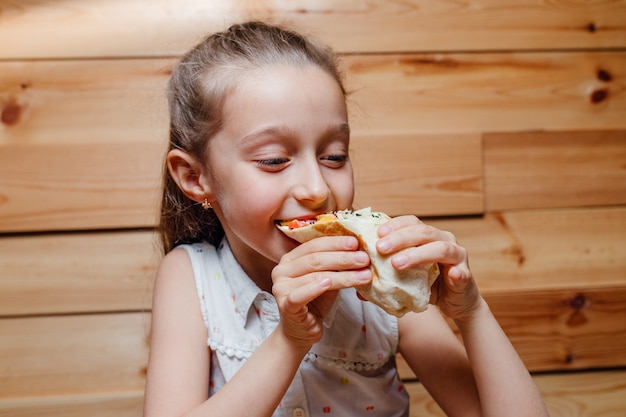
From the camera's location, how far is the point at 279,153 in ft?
3.22

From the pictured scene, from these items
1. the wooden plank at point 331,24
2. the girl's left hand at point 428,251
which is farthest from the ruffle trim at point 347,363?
the wooden plank at point 331,24

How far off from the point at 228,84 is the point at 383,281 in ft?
1.29

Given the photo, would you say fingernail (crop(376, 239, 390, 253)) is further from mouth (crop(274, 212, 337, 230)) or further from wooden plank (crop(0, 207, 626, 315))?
wooden plank (crop(0, 207, 626, 315))

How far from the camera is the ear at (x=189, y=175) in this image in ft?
3.64

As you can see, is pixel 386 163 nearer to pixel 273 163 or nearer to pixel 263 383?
pixel 273 163

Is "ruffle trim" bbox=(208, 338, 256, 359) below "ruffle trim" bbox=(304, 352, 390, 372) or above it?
above

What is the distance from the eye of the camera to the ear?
111 centimetres

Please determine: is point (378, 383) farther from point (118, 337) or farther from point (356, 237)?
point (118, 337)

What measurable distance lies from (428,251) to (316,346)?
36 cm

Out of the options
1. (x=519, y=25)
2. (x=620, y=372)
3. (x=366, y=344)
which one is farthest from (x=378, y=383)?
(x=519, y=25)

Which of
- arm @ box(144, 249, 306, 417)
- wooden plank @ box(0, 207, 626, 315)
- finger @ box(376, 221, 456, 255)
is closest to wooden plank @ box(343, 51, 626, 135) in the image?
wooden plank @ box(0, 207, 626, 315)

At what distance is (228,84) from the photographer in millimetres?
1053

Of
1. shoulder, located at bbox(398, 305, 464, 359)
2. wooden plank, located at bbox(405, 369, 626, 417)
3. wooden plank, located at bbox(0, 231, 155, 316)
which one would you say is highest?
shoulder, located at bbox(398, 305, 464, 359)

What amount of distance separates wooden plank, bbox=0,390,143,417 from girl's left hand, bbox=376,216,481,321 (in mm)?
843
